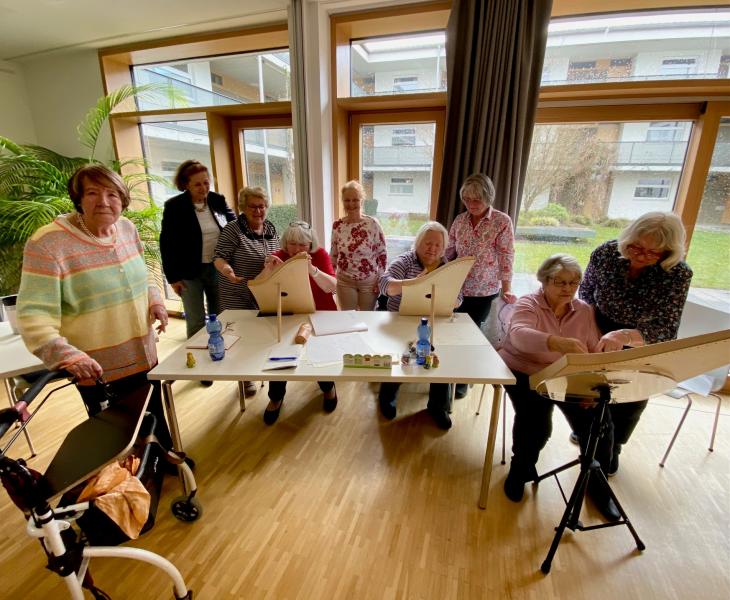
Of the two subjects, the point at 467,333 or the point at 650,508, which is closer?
the point at 650,508

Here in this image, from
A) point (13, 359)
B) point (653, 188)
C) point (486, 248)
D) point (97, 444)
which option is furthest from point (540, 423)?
point (13, 359)

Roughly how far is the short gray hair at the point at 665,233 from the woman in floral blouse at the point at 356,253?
52.8 inches

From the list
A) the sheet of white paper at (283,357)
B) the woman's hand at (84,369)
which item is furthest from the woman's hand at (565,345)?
the woman's hand at (84,369)

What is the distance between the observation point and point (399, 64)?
2.59 metres

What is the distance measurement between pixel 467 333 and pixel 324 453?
39.8 inches

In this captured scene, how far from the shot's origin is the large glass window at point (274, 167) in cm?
307

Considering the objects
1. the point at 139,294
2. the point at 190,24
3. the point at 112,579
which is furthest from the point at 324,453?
the point at 190,24

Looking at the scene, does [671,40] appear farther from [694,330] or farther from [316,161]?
[316,161]

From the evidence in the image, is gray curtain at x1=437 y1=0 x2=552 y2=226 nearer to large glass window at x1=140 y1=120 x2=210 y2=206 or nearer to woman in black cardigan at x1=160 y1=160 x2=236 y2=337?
woman in black cardigan at x1=160 y1=160 x2=236 y2=337

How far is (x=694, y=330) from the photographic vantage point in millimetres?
1926

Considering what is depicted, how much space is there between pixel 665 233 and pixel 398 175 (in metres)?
1.87

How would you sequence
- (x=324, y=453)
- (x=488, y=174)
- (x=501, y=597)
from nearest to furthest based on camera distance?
(x=501, y=597) → (x=324, y=453) → (x=488, y=174)

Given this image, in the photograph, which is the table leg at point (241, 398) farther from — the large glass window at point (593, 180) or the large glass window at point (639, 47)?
the large glass window at point (639, 47)

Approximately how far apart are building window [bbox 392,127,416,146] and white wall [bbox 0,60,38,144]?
356cm
